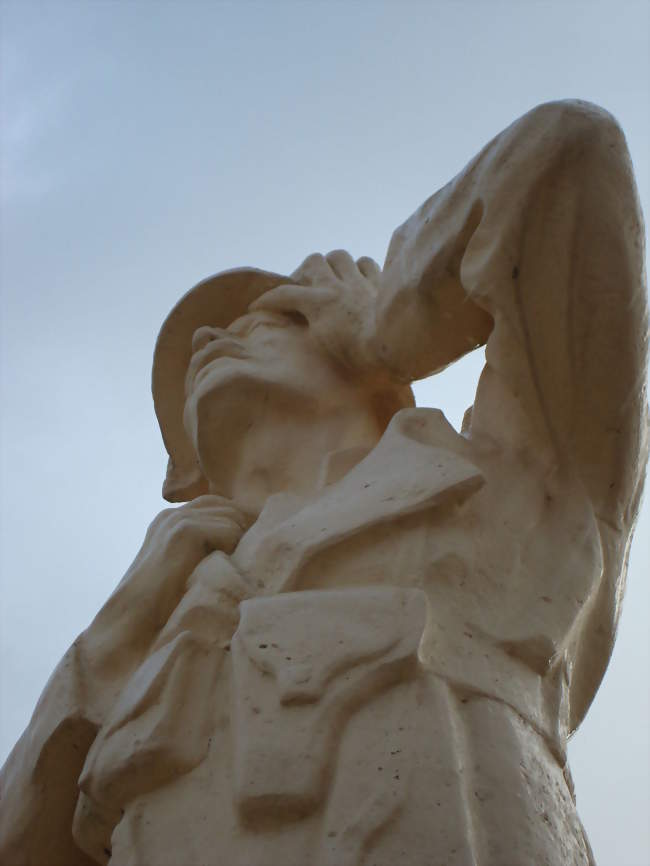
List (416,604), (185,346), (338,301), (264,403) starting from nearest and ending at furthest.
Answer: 1. (416,604)
2. (264,403)
3. (338,301)
4. (185,346)

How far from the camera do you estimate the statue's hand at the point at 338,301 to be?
3525 mm

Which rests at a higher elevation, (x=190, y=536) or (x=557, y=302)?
(x=557, y=302)

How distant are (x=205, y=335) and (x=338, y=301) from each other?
495 millimetres

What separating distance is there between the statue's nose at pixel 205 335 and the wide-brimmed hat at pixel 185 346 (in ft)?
0.75

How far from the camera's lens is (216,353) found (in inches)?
146

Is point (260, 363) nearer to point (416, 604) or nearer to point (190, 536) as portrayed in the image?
point (190, 536)

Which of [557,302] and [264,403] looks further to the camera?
[264,403]

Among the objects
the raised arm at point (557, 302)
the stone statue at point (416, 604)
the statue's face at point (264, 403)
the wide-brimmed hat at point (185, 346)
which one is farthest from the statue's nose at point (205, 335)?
the raised arm at point (557, 302)

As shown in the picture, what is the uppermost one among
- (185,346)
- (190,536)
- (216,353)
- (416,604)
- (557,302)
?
(185,346)

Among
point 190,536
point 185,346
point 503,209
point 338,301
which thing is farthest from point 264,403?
point 503,209

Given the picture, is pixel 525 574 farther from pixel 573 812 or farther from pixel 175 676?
pixel 175 676

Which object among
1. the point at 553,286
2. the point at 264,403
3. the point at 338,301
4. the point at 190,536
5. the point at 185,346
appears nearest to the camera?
the point at 553,286

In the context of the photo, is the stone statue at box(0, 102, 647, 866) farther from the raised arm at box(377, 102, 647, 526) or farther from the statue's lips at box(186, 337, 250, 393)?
the statue's lips at box(186, 337, 250, 393)

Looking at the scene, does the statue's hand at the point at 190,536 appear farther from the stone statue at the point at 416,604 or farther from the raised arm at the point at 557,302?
the raised arm at the point at 557,302
